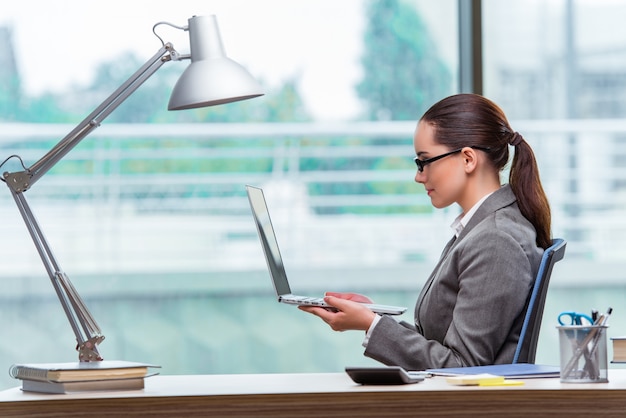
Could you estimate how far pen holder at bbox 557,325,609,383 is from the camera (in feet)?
5.08

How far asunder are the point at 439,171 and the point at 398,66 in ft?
6.48

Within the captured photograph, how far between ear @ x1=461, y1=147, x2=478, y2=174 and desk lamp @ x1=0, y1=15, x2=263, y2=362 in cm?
46

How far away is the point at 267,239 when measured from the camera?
2.07m

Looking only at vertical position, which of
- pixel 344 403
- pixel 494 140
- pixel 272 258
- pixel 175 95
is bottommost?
pixel 344 403

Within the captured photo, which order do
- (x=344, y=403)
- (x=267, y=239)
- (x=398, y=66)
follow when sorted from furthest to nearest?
(x=398, y=66) → (x=267, y=239) → (x=344, y=403)

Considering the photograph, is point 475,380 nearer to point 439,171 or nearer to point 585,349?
point 585,349

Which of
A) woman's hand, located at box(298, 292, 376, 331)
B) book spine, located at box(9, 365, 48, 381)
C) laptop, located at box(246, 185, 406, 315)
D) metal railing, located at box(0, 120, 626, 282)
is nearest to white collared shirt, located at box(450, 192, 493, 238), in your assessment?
laptop, located at box(246, 185, 406, 315)

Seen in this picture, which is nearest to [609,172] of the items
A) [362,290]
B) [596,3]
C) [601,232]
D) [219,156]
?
[601,232]

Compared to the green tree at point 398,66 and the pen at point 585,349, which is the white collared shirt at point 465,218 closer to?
the pen at point 585,349

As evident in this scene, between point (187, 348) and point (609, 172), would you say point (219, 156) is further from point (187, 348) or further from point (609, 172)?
point (609, 172)

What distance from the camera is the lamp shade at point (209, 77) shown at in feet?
6.35

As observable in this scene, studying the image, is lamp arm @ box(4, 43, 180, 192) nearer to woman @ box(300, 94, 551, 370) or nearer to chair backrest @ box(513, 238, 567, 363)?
woman @ box(300, 94, 551, 370)

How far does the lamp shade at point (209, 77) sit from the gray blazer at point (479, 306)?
21.0 inches

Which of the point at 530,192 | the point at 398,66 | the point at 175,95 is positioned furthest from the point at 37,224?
the point at 398,66
